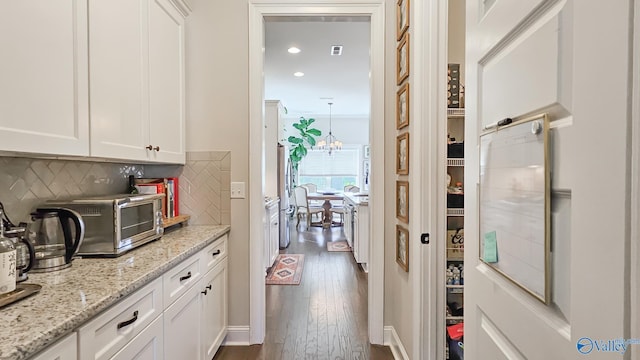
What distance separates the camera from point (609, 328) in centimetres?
47

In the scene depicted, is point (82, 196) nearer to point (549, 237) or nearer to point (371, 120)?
point (371, 120)

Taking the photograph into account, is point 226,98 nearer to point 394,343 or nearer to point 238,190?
point 238,190

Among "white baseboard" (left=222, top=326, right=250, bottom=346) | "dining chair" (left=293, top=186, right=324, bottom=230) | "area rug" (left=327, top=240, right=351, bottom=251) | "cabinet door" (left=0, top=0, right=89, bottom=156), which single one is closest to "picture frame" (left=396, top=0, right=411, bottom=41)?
"cabinet door" (left=0, top=0, right=89, bottom=156)

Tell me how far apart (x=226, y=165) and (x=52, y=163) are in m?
1.05

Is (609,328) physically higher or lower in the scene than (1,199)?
lower

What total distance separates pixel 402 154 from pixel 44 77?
1797 millimetres

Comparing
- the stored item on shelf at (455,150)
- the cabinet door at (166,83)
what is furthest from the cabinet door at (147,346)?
the stored item on shelf at (455,150)

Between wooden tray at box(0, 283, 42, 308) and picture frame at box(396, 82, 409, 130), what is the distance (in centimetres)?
185

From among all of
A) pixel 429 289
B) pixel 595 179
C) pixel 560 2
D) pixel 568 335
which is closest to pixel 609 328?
pixel 568 335

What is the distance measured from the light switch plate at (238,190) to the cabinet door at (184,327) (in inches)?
28.5

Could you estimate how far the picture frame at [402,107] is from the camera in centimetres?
205

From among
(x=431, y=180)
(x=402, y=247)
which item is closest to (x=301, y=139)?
(x=402, y=247)

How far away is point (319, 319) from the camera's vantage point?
290 cm

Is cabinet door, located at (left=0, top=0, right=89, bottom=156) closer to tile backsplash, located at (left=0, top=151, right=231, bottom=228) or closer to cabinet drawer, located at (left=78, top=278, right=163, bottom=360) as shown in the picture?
tile backsplash, located at (left=0, top=151, right=231, bottom=228)
